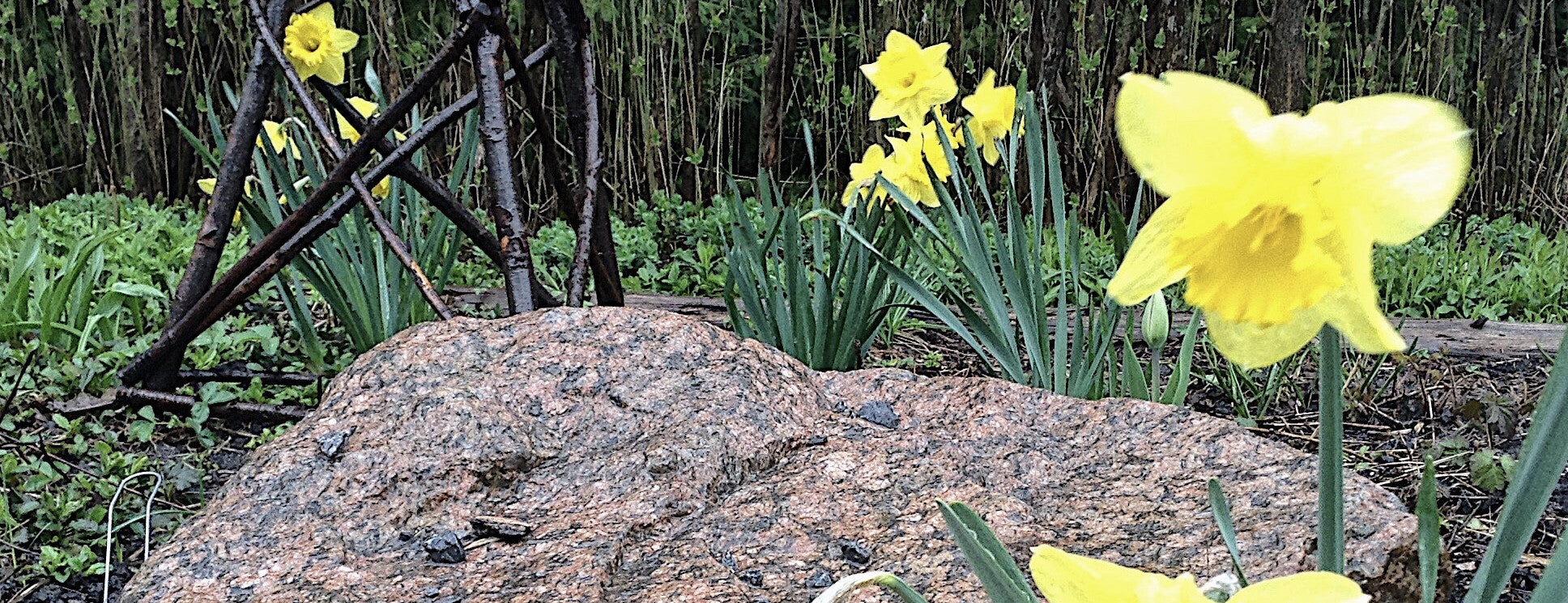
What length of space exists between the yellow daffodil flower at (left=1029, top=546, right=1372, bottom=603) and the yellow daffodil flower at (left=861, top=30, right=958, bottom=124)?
1756 mm

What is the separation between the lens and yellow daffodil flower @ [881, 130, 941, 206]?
7.56 feet

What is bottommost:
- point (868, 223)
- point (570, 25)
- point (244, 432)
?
point (244, 432)

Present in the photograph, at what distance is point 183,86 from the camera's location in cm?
446

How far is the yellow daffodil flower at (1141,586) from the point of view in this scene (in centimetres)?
46

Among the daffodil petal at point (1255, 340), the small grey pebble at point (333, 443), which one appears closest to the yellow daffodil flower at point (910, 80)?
the small grey pebble at point (333, 443)

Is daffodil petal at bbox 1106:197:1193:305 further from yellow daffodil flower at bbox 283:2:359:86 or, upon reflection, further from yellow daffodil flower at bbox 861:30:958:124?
yellow daffodil flower at bbox 283:2:359:86

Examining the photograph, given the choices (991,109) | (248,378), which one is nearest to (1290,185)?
(991,109)

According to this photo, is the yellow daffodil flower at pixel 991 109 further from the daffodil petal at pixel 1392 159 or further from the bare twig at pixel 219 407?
the daffodil petal at pixel 1392 159

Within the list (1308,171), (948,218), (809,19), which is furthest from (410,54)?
(1308,171)

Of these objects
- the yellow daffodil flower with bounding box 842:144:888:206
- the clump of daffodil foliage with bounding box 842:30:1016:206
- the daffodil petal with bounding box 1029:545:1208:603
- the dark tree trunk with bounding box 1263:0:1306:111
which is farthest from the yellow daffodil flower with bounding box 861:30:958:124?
the dark tree trunk with bounding box 1263:0:1306:111

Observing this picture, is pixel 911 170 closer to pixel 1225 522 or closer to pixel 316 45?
pixel 316 45

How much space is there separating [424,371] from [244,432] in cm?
90

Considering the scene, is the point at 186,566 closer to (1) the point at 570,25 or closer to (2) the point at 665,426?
(2) the point at 665,426

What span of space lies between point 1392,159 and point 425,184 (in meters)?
1.43
